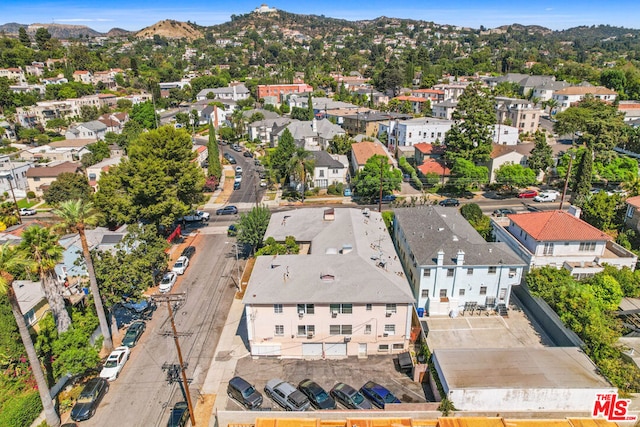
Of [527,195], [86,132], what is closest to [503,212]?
[527,195]

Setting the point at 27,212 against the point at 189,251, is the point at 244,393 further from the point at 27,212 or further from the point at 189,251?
the point at 27,212

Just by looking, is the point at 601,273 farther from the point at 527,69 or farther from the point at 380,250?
the point at 527,69

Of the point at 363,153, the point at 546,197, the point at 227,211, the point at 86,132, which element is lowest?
the point at 227,211

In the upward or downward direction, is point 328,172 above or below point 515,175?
below

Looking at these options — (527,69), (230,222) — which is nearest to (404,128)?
(230,222)

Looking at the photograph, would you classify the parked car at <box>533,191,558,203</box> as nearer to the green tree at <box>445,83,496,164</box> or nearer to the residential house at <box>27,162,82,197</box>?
the green tree at <box>445,83,496,164</box>

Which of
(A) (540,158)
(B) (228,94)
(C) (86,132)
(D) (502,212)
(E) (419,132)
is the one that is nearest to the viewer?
(D) (502,212)

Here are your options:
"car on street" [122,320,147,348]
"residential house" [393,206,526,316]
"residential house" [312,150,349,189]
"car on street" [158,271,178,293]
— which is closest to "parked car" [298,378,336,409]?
"residential house" [393,206,526,316]
